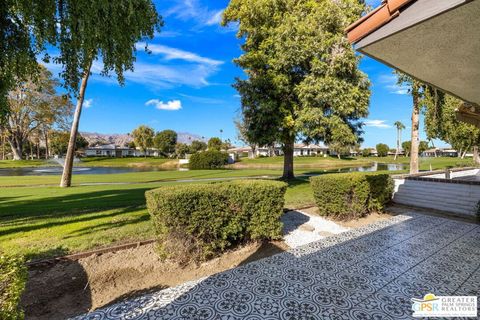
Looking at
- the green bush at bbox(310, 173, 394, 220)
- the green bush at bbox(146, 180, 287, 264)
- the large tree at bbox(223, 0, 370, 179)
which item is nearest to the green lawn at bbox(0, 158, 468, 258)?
the green bush at bbox(310, 173, 394, 220)

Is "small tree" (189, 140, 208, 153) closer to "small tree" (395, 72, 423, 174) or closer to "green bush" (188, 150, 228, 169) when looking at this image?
"green bush" (188, 150, 228, 169)

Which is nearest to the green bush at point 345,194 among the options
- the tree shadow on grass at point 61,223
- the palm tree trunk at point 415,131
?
the tree shadow on grass at point 61,223

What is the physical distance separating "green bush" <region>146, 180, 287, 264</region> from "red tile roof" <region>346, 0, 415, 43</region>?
3.17 metres

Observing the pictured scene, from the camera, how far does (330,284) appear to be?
3.39m

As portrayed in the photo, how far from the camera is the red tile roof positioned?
6.95ft

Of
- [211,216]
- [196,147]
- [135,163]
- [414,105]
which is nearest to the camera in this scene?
[211,216]

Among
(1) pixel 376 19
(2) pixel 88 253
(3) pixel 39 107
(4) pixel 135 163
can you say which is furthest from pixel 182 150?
(1) pixel 376 19

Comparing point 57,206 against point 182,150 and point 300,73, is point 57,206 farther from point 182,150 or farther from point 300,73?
point 182,150

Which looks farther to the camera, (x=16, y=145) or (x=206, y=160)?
(x=16, y=145)

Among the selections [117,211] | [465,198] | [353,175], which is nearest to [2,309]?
[117,211]
